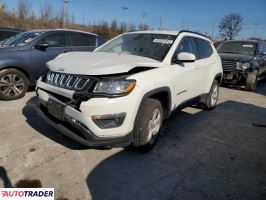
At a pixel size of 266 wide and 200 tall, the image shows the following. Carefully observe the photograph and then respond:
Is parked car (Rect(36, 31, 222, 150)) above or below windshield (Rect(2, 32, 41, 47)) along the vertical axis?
below

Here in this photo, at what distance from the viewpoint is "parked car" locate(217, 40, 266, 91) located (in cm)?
897

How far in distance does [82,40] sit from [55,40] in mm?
Result: 917

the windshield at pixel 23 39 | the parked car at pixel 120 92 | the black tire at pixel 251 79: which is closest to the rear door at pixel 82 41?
the windshield at pixel 23 39

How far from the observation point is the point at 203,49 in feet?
18.0

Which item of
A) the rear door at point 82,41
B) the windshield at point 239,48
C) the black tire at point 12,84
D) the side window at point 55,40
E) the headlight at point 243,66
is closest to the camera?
the black tire at point 12,84

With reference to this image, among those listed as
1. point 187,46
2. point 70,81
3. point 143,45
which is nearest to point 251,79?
point 187,46

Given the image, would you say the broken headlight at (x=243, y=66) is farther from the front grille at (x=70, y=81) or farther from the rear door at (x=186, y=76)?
the front grille at (x=70, y=81)

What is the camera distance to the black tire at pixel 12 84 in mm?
5699

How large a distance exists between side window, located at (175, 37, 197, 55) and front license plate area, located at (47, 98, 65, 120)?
78.2 inches

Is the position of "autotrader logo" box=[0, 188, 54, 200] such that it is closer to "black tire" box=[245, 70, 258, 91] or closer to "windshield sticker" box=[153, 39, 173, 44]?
"windshield sticker" box=[153, 39, 173, 44]

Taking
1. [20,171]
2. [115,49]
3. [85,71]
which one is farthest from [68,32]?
[20,171]

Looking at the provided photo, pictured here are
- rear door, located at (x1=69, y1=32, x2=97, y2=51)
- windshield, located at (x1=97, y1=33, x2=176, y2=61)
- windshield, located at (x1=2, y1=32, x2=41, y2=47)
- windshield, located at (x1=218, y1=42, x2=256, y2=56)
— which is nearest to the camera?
windshield, located at (x1=97, y1=33, x2=176, y2=61)

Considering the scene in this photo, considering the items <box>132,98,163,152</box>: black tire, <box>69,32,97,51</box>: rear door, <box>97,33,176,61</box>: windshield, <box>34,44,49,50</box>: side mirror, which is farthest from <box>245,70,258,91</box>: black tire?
<box>34,44,49,50</box>: side mirror

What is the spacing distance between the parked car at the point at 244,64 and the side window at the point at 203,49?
3501mm
